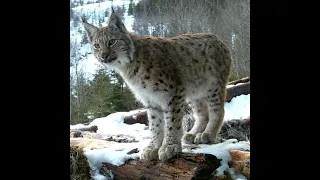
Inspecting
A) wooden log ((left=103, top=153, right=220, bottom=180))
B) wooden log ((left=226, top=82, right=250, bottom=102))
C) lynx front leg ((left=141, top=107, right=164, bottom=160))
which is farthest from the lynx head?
wooden log ((left=226, top=82, right=250, bottom=102))

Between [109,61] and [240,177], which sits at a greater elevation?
[109,61]

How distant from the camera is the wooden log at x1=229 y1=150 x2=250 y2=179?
15.4ft

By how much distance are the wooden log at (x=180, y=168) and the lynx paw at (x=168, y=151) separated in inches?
2.0

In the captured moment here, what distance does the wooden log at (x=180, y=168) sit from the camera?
449cm

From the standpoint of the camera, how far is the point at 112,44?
15.3 ft

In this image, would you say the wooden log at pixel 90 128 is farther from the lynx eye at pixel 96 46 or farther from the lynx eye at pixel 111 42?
the lynx eye at pixel 111 42

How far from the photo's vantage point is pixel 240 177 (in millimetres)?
4715

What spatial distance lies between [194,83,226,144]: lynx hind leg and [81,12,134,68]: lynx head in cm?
138

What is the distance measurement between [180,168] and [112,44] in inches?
61.8
